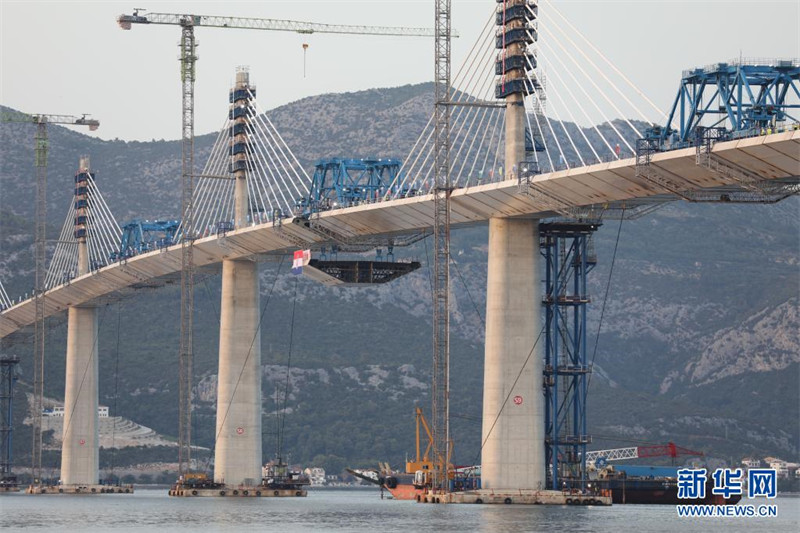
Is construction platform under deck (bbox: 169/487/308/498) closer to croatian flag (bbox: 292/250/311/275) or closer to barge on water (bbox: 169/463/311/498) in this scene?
barge on water (bbox: 169/463/311/498)

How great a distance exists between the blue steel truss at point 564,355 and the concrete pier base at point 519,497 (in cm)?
235

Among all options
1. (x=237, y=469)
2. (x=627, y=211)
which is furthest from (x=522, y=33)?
(x=237, y=469)

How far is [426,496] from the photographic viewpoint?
136 meters

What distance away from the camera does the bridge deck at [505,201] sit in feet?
335

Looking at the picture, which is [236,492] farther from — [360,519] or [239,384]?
[360,519]

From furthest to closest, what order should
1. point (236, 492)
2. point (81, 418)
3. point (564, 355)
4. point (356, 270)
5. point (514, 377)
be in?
point (81, 418) → point (236, 492) → point (356, 270) → point (564, 355) → point (514, 377)

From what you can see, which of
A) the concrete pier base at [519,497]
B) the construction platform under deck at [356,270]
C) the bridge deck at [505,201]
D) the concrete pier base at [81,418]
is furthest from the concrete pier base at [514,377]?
the concrete pier base at [81,418]

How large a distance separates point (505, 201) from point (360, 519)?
74.7 ft

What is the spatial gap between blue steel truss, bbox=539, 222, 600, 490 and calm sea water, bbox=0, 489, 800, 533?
181 inches

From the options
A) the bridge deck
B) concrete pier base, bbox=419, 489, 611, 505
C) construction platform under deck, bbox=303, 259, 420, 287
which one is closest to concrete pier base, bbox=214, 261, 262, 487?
the bridge deck

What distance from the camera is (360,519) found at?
119688 mm

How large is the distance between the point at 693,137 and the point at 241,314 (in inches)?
2693

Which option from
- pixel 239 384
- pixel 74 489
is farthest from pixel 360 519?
pixel 74 489

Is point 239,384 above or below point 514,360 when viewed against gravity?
above
